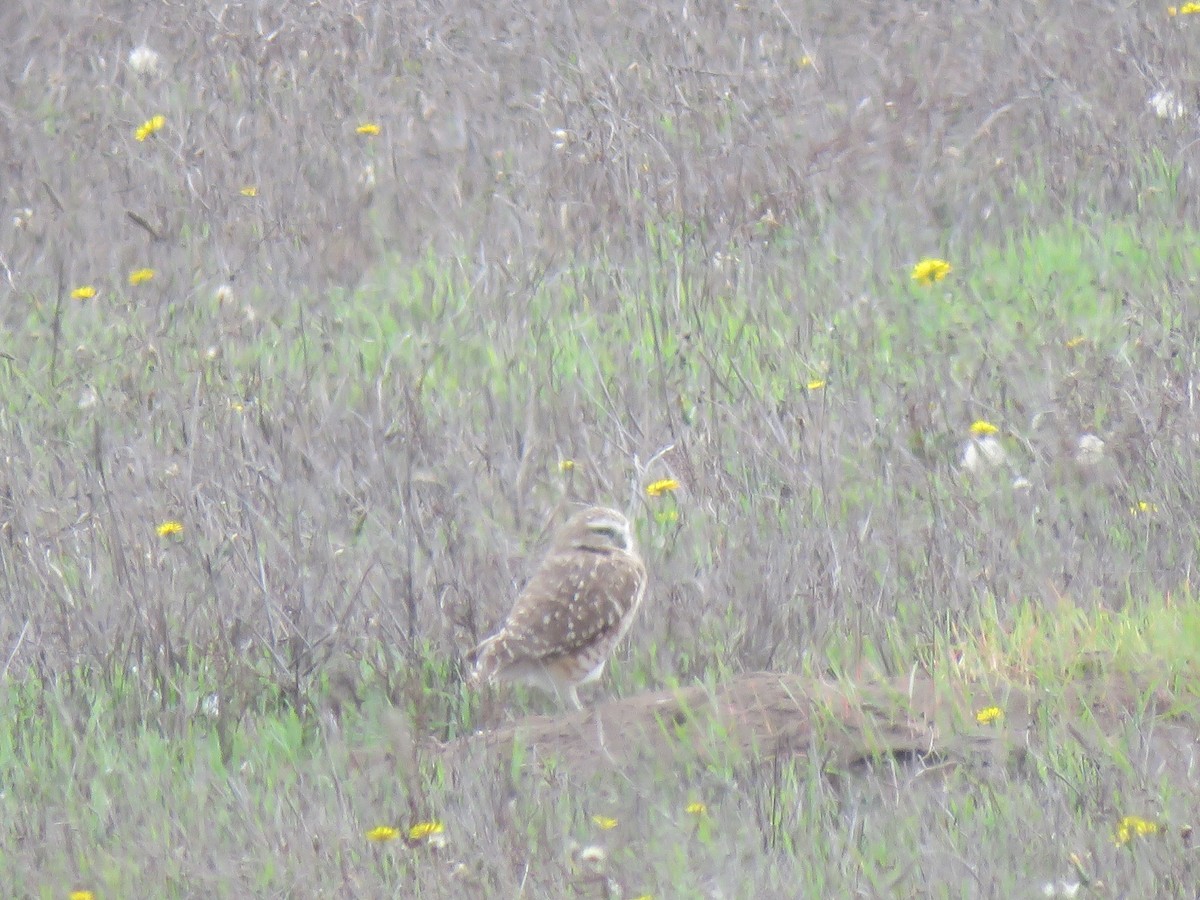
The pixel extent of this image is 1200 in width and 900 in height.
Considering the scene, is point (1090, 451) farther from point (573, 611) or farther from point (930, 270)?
point (573, 611)

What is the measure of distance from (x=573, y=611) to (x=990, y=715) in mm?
1332

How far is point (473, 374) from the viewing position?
7520 mm

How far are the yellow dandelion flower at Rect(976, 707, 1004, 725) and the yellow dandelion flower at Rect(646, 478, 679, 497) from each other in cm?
175

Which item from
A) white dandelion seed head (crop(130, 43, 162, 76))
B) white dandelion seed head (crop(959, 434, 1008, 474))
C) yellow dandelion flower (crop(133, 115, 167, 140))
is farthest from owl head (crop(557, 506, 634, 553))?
white dandelion seed head (crop(130, 43, 162, 76))

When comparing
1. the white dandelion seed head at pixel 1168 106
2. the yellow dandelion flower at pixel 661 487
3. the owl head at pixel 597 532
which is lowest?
the owl head at pixel 597 532

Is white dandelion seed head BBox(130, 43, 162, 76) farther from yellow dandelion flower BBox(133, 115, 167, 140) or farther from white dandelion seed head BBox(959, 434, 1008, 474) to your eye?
white dandelion seed head BBox(959, 434, 1008, 474)

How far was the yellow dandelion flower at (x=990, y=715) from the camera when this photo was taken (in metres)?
4.52

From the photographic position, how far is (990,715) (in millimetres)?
4523

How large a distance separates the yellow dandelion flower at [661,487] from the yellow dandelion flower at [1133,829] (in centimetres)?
247

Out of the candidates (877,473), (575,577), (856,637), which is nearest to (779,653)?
(856,637)

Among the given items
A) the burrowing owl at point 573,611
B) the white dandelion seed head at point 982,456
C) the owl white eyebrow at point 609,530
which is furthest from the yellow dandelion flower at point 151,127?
the white dandelion seed head at point 982,456

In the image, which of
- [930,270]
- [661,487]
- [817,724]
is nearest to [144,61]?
[930,270]

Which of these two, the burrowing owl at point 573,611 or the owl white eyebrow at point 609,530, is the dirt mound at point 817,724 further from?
the owl white eyebrow at point 609,530

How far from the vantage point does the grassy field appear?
425cm
